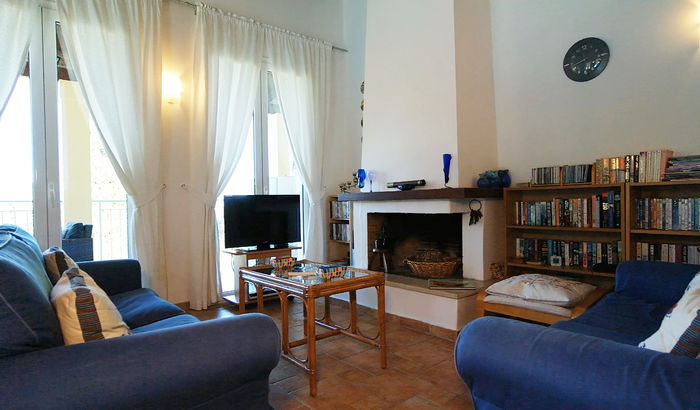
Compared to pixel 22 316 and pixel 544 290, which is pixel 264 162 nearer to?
pixel 544 290

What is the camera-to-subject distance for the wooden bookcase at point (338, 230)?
4848 mm

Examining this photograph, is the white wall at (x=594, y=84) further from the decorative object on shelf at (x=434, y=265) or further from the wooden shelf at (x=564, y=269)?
the decorative object on shelf at (x=434, y=265)

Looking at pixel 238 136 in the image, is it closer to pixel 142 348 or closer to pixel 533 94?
pixel 533 94

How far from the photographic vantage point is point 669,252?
9.12 feet

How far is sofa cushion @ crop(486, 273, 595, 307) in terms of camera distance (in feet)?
8.43

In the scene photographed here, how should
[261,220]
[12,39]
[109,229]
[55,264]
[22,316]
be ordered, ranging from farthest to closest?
[261,220]
[109,229]
[12,39]
[55,264]
[22,316]

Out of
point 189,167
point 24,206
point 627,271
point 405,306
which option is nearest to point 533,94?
point 627,271

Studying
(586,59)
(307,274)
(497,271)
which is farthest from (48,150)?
(586,59)

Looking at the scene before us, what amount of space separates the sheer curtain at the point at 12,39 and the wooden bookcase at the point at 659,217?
14.9ft

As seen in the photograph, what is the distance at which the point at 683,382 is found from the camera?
3.33ft

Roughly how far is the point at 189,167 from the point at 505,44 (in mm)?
3224

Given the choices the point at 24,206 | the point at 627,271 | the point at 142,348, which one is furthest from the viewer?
the point at 24,206

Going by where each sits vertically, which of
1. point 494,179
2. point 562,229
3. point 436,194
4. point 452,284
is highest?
point 494,179

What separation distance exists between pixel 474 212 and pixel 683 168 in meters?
1.38
